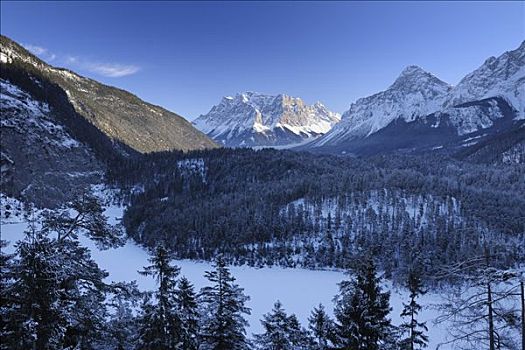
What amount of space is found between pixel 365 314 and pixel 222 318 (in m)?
7.63

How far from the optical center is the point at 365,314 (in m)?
18.2

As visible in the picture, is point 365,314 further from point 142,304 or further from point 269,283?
point 269,283

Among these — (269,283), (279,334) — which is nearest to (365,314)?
(279,334)

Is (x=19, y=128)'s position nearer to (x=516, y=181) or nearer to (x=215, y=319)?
(x=215, y=319)

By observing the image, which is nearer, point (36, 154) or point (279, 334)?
point (279, 334)

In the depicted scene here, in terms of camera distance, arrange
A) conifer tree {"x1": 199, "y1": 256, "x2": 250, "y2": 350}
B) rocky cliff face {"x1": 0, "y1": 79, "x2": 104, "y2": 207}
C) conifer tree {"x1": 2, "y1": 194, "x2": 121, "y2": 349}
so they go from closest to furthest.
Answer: conifer tree {"x1": 2, "y1": 194, "x2": 121, "y2": 349}
conifer tree {"x1": 199, "y1": 256, "x2": 250, "y2": 350}
rocky cliff face {"x1": 0, "y1": 79, "x2": 104, "y2": 207}

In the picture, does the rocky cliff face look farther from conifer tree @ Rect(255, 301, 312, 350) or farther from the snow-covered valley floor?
conifer tree @ Rect(255, 301, 312, 350)

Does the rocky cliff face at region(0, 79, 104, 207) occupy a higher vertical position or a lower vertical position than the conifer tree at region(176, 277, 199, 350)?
higher

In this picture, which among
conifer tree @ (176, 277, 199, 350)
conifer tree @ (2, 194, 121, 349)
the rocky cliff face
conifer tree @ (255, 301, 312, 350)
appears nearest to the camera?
conifer tree @ (2, 194, 121, 349)

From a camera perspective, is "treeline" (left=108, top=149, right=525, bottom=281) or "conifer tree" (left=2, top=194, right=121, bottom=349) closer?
"conifer tree" (left=2, top=194, right=121, bottom=349)

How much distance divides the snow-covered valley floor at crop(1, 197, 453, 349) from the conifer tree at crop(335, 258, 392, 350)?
44.2 m

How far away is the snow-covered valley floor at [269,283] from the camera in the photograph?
2800 inches

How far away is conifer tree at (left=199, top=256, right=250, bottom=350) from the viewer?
1942 centimetres

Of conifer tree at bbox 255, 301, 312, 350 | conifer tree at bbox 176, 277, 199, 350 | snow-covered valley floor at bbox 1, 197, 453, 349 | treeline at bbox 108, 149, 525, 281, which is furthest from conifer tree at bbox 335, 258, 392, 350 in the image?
treeline at bbox 108, 149, 525, 281
